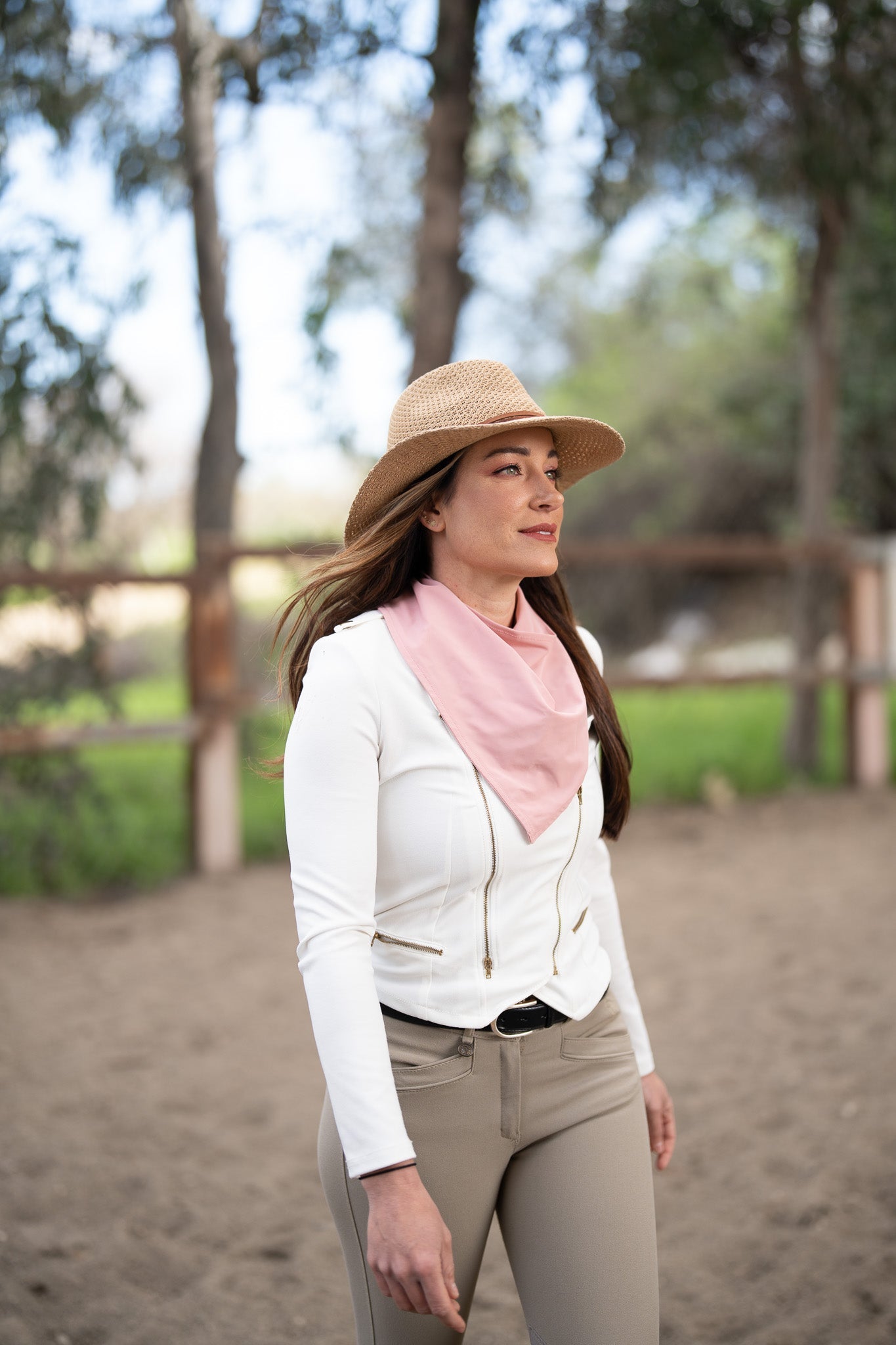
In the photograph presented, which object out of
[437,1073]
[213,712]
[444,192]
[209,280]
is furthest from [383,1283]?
[209,280]

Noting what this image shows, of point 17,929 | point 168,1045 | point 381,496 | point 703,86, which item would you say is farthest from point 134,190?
point 381,496

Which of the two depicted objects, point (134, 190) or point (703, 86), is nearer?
point (703, 86)

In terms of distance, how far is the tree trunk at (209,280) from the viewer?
20.6 feet

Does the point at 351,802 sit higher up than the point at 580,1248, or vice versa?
the point at 351,802

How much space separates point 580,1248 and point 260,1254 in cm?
154

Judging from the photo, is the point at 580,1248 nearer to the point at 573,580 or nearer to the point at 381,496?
the point at 381,496

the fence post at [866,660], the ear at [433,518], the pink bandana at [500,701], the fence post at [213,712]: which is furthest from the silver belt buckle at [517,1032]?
the fence post at [866,660]

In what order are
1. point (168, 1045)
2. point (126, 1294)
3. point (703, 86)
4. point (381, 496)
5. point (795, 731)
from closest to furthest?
point (381, 496), point (126, 1294), point (168, 1045), point (703, 86), point (795, 731)

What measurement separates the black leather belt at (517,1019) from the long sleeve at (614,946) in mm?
271

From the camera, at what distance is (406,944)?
1560 millimetres

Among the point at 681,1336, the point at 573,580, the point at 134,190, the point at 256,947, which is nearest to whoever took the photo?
the point at 681,1336

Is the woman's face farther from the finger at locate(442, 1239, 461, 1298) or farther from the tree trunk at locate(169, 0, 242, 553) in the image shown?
the tree trunk at locate(169, 0, 242, 553)

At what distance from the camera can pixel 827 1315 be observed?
2479 millimetres

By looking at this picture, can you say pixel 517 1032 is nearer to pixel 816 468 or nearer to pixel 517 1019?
pixel 517 1019
